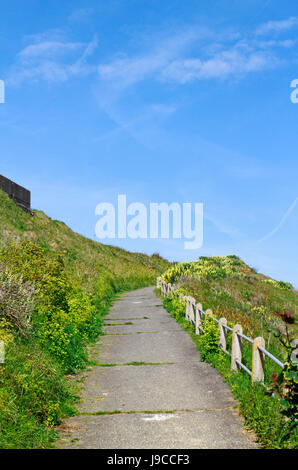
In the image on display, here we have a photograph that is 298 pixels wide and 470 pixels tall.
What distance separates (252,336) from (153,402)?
6.41m

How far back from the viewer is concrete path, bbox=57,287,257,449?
22.7 ft

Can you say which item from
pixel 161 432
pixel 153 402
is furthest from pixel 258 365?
pixel 161 432

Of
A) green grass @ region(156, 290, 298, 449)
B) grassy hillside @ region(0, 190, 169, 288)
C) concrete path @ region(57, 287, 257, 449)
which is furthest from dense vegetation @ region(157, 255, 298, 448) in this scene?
grassy hillside @ region(0, 190, 169, 288)

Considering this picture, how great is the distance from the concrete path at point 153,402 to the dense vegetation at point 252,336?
0.32 m

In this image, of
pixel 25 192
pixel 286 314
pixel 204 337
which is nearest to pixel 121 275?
pixel 25 192

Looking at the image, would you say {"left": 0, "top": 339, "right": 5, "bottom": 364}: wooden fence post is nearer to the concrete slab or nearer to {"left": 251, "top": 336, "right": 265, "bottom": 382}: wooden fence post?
the concrete slab

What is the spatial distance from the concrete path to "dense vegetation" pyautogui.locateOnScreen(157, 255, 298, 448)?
319mm

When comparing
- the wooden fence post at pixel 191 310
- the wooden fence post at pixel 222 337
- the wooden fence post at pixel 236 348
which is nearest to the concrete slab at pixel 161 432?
the wooden fence post at pixel 236 348

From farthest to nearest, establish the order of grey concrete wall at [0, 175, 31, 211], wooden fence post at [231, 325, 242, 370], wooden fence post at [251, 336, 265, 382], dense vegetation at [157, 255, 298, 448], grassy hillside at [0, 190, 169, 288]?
1. grey concrete wall at [0, 175, 31, 211]
2. grassy hillside at [0, 190, 169, 288]
3. wooden fence post at [231, 325, 242, 370]
4. wooden fence post at [251, 336, 265, 382]
5. dense vegetation at [157, 255, 298, 448]

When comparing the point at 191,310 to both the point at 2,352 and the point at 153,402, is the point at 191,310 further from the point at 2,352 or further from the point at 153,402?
the point at 2,352

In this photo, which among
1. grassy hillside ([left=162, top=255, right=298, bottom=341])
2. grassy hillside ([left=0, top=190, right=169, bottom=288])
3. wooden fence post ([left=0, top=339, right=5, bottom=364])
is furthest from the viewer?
grassy hillside ([left=0, top=190, right=169, bottom=288])

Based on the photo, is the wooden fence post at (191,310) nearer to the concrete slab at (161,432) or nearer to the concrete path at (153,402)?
A: the concrete path at (153,402)

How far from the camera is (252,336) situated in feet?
46.6

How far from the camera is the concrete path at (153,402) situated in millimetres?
6918
